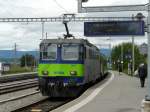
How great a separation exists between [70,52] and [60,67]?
103 cm

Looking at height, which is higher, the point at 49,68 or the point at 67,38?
the point at 67,38

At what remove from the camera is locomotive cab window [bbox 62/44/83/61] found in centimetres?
2388

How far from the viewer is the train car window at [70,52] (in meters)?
23.9

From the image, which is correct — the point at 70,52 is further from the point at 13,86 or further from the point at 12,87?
the point at 13,86

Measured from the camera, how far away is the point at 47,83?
76.4 feet

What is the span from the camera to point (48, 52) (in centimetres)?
2409

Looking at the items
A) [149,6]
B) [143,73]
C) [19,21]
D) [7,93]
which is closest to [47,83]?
[7,93]

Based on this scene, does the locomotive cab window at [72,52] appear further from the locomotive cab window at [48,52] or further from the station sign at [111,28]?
the station sign at [111,28]

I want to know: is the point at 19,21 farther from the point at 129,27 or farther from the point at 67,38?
the point at 129,27

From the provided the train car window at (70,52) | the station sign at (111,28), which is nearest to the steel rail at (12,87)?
the train car window at (70,52)

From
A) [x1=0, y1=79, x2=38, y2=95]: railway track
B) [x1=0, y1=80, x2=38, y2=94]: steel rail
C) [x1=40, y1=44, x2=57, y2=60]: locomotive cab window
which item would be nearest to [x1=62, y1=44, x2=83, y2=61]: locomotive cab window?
[x1=40, y1=44, x2=57, y2=60]: locomotive cab window

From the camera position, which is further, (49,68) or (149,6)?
(49,68)

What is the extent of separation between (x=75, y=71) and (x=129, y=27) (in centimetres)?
774

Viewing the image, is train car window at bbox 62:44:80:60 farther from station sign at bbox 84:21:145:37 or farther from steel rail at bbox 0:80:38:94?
steel rail at bbox 0:80:38:94
